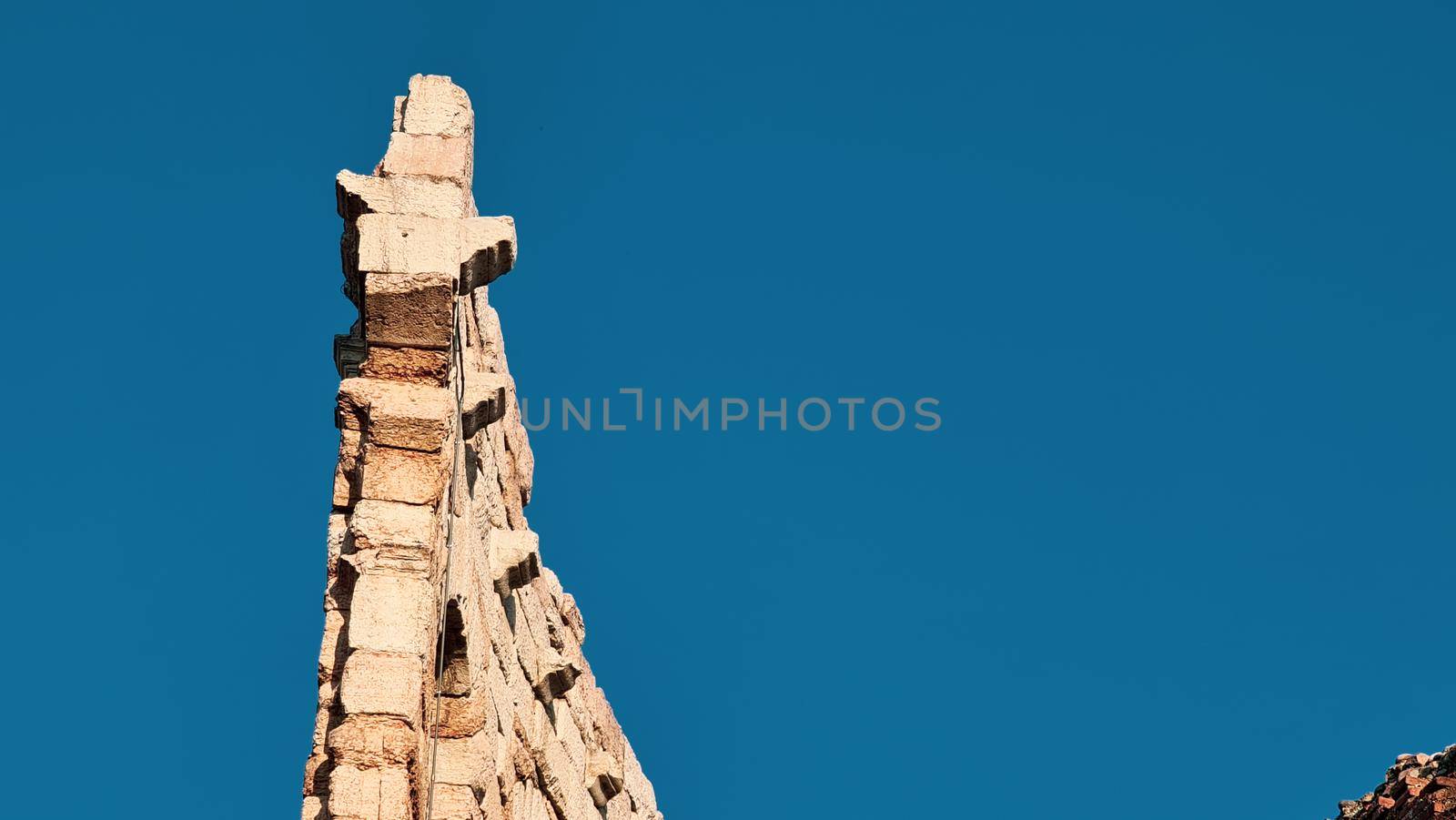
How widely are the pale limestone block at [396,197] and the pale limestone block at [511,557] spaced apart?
6.89 ft

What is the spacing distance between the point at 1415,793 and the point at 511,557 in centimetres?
474

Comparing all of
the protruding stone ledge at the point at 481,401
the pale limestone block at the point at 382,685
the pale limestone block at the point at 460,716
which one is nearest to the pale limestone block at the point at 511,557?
the protruding stone ledge at the point at 481,401

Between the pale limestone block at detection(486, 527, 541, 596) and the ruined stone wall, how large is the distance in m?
4.59

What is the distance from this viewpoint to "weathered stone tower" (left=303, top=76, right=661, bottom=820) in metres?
10.6

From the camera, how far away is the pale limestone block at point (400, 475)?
11.1m

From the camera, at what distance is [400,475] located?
36.8ft

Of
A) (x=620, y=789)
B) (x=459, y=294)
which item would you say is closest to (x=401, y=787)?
(x=459, y=294)

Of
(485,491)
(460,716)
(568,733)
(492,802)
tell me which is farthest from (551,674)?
(460,716)

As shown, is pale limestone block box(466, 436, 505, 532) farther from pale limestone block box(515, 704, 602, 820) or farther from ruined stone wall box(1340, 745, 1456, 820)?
ruined stone wall box(1340, 745, 1456, 820)

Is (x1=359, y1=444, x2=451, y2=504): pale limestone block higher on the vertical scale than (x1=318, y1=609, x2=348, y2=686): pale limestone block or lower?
higher

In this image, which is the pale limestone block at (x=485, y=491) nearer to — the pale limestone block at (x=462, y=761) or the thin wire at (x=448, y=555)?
the thin wire at (x=448, y=555)

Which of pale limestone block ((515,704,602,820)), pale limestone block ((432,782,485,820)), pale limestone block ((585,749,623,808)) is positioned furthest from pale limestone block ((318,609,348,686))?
pale limestone block ((585,749,623,808))

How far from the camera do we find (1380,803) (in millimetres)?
14148

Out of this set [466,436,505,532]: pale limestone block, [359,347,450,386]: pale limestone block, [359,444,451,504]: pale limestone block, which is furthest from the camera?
[466,436,505,532]: pale limestone block
